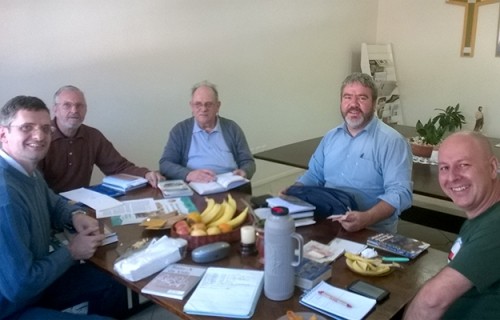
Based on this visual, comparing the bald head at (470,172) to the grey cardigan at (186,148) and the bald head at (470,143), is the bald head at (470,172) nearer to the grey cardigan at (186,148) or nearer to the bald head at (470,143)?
the bald head at (470,143)

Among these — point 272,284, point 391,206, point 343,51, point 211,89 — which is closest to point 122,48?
point 211,89

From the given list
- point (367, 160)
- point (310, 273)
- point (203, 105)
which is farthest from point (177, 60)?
point (310, 273)

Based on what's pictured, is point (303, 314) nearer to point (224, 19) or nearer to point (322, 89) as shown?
point (224, 19)

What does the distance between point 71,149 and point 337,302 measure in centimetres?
185

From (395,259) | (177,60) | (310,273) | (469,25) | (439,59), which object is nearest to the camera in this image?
(310,273)

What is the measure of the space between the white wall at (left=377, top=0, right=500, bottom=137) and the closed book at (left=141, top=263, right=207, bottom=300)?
4807 mm

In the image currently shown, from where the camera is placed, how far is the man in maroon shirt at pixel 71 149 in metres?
2.45

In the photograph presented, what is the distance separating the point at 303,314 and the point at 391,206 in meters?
0.89

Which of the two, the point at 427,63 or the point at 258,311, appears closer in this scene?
the point at 258,311

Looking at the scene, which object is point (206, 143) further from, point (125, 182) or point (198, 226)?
point (198, 226)

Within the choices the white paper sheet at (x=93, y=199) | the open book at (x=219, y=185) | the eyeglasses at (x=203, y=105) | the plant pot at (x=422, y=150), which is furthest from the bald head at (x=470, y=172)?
the plant pot at (x=422, y=150)

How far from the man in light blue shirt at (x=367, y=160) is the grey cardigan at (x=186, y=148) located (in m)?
0.66

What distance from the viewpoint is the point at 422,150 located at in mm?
3059

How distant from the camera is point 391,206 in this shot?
1899mm
